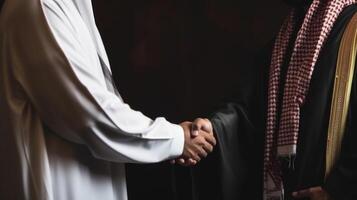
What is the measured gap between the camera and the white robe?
1326 mm

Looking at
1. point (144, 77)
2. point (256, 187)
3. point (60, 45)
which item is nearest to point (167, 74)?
point (144, 77)

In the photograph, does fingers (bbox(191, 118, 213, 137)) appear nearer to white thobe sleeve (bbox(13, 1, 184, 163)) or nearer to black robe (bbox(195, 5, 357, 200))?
black robe (bbox(195, 5, 357, 200))

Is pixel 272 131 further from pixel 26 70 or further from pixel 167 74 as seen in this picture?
pixel 26 70

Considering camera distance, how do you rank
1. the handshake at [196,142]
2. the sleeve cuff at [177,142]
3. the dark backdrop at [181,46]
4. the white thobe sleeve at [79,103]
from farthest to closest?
the dark backdrop at [181,46]
the handshake at [196,142]
the sleeve cuff at [177,142]
the white thobe sleeve at [79,103]

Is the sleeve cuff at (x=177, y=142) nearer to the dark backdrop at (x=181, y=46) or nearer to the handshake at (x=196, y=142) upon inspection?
the handshake at (x=196, y=142)

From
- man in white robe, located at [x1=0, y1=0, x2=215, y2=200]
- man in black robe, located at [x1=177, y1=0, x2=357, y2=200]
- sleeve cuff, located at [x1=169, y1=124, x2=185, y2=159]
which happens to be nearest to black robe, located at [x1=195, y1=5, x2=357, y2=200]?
man in black robe, located at [x1=177, y1=0, x2=357, y2=200]

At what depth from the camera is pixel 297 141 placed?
1.60 metres

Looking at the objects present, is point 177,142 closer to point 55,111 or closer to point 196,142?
point 196,142

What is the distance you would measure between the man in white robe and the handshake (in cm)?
23

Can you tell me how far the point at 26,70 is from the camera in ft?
4.39

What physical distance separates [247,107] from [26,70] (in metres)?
0.79

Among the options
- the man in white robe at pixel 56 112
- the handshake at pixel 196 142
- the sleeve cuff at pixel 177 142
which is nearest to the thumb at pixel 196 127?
the handshake at pixel 196 142

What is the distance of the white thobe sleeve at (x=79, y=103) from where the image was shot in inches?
52.2

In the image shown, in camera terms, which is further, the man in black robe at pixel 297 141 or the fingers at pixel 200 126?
the fingers at pixel 200 126
